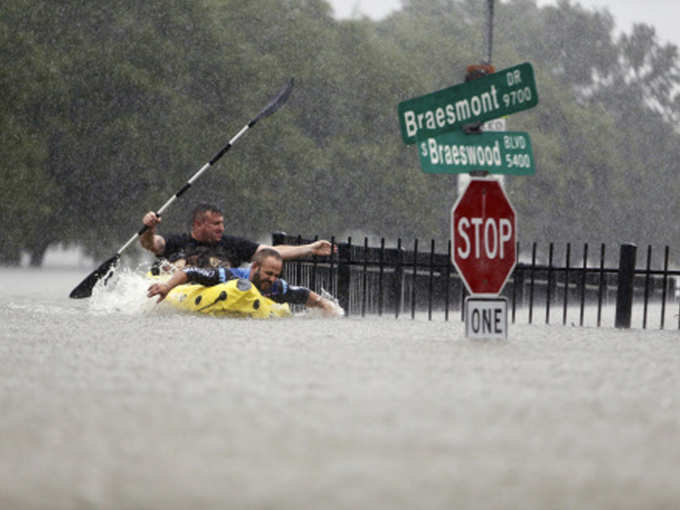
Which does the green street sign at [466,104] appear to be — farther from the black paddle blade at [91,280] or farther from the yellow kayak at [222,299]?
the black paddle blade at [91,280]

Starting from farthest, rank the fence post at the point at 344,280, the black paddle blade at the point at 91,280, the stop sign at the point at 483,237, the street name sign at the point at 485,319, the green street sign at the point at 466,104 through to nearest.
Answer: the black paddle blade at the point at 91,280 < the fence post at the point at 344,280 < the green street sign at the point at 466,104 < the street name sign at the point at 485,319 < the stop sign at the point at 483,237

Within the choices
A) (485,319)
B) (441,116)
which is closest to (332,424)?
(485,319)

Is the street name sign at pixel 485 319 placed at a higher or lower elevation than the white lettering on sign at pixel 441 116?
lower

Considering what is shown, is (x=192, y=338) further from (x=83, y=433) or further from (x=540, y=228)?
(x=540, y=228)

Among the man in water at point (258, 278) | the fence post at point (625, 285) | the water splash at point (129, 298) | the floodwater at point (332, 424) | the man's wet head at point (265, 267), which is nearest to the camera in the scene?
the floodwater at point (332, 424)

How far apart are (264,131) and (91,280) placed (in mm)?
28396

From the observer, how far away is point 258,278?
14.6 m

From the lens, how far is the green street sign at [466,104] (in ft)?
36.6

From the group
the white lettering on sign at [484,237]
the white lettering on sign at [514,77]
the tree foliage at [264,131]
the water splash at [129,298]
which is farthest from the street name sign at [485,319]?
the tree foliage at [264,131]

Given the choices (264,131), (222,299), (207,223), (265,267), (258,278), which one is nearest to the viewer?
(222,299)

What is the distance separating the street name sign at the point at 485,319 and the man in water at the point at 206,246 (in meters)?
4.31

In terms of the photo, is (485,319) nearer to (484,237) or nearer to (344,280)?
(484,237)

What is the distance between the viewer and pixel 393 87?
5375cm

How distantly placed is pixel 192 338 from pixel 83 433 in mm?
5358
